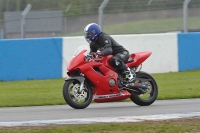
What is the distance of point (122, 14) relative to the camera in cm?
2003

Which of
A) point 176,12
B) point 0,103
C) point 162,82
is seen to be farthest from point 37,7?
point 0,103

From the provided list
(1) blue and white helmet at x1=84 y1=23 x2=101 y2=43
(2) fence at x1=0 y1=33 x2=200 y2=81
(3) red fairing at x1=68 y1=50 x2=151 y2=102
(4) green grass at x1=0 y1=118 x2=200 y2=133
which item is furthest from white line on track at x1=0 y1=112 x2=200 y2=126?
(2) fence at x1=0 y1=33 x2=200 y2=81

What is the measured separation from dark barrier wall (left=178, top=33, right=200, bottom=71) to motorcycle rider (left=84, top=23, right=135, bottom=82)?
25.1 feet

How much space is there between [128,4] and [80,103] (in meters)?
10.2

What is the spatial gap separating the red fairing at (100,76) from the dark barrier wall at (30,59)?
6514mm

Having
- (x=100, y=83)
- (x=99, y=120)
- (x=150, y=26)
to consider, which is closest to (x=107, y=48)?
(x=100, y=83)

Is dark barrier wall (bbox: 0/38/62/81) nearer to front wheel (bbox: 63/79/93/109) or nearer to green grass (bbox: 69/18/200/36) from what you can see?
green grass (bbox: 69/18/200/36)

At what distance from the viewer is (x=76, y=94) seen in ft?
32.1

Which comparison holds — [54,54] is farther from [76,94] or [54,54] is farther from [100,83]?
[76,94]

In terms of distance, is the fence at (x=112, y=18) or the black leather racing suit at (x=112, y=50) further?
the fence at (x=112, y=18)

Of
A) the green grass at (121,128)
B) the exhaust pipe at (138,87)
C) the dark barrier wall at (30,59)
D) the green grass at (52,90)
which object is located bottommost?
the green grass at (121,128)

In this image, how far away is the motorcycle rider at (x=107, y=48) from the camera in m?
10.1

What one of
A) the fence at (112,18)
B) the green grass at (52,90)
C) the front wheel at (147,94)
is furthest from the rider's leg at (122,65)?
the fence at (112,18)

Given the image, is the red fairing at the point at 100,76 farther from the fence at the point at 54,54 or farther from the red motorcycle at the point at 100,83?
the fence at the point at 54,54
